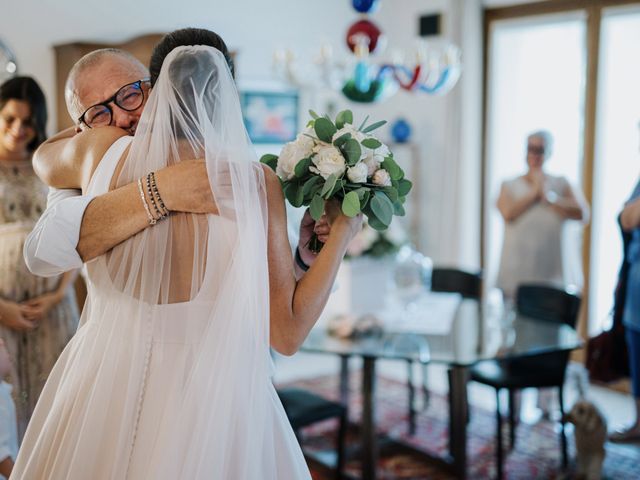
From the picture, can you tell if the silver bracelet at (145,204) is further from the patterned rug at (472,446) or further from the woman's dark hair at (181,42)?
the patterned rug at (472,446)

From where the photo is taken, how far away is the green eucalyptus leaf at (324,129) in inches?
66.4

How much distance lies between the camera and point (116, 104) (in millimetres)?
1620

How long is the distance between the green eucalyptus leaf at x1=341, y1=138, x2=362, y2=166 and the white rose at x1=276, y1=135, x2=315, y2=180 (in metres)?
0.08

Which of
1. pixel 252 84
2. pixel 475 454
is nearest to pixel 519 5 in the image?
pixel 252 84

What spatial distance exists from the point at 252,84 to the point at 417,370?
2.51 meters

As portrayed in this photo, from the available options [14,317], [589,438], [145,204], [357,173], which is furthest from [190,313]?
[589,438]

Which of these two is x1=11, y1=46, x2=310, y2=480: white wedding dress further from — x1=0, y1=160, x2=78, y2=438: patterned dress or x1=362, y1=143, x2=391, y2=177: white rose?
x1=0, y1=160, x2=78, y2=438: patterned dress

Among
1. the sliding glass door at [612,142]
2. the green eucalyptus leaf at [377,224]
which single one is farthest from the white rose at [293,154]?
the sliding glass door at [612,142]

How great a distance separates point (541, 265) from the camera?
434 centimetres

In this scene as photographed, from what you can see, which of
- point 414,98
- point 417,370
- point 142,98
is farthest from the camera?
point 414,98

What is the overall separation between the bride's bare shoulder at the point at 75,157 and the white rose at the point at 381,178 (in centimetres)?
56

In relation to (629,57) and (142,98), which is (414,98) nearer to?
(629,57)

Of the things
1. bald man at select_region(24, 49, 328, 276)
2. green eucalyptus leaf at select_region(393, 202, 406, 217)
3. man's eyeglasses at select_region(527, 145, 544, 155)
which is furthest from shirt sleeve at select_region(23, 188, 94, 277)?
man's eyeglasses at select_region(527, 145, 544, 155)

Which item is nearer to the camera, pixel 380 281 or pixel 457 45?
pixel 380 281
